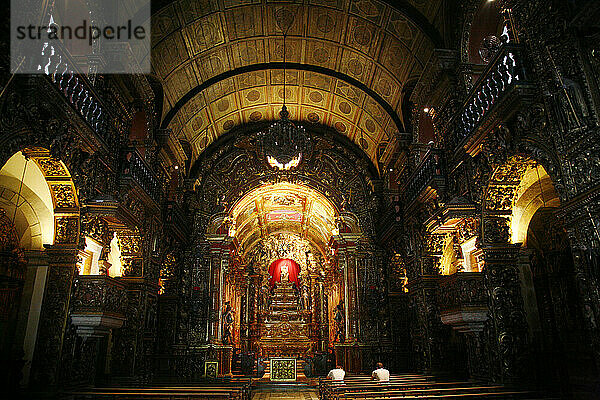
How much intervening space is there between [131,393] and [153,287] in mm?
5367

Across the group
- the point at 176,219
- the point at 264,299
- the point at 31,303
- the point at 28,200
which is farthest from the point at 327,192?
the point at 31,303

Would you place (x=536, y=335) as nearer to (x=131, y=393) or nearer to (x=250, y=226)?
(x=131, y=393)

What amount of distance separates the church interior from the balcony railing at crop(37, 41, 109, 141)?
0.06 m

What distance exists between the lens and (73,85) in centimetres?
761

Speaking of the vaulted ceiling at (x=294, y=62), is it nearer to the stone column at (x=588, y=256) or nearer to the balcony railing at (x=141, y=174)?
the balcony railing at (x=141, y=174)

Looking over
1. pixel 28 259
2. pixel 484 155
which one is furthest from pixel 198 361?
pixel 484 155

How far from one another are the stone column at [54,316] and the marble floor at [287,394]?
5.64 meters

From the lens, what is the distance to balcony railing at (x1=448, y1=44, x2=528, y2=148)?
6.71m

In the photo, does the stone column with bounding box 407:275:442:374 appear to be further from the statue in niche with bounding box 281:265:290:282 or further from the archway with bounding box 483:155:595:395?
the statue in niche with bounding box 281:265:290:282

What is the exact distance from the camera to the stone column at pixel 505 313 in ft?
24.3

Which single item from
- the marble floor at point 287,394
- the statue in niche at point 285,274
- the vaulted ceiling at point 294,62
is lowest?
the marble floor at point 287,394

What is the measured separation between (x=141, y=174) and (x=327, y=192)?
7.88 m

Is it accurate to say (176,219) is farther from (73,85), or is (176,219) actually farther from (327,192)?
(73,85)

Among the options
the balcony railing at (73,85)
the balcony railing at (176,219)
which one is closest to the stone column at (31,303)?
the balcony railing at (73,85)
